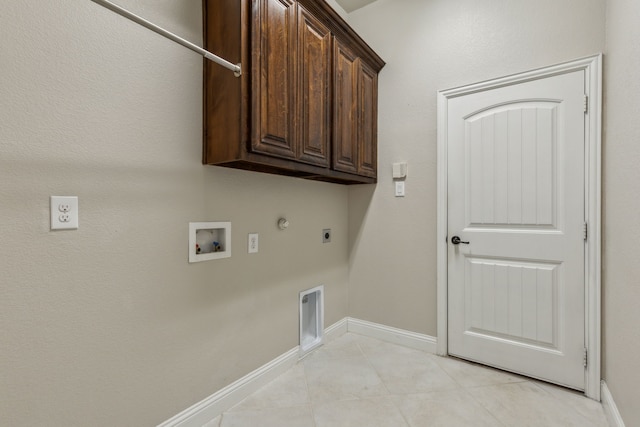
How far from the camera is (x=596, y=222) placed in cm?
174

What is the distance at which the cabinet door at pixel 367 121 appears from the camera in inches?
90.2

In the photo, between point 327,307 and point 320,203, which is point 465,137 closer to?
point 320,203

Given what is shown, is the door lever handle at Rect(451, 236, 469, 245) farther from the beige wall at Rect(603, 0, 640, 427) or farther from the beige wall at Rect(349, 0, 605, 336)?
the beige wall at Rect(603, 0, 640, 427)

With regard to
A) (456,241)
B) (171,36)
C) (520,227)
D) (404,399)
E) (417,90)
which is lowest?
(404,399)

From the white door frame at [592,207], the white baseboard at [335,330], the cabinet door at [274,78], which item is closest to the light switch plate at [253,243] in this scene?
the cabinet door at [274,78]

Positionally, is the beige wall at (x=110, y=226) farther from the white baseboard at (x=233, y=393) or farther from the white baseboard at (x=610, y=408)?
the white baseboard at (x=610, y=408)

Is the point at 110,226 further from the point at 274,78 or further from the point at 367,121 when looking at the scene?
the point at 367,121

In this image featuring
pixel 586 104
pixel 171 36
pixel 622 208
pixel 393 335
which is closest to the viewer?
pixel 171 36

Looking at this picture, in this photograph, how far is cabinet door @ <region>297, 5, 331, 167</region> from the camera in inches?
67.0

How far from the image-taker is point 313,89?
1791mm

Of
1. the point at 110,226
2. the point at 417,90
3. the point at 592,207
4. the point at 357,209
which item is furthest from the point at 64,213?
the point at 592,207

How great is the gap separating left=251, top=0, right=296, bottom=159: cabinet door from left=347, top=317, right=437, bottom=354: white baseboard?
1688 millimetres

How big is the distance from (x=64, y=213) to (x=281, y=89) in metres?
1.07

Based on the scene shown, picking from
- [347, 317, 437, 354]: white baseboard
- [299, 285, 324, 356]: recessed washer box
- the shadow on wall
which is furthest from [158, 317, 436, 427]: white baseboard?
the shadow on wall
